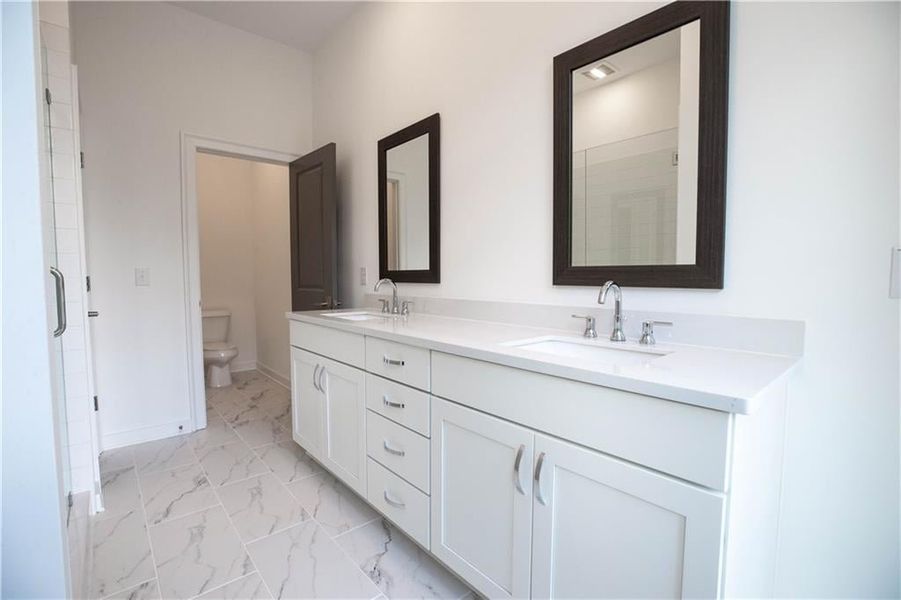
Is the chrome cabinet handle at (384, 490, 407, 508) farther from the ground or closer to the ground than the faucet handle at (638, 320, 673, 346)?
closer to the ground

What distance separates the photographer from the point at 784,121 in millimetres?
1115

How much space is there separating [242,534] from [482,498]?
1149mm

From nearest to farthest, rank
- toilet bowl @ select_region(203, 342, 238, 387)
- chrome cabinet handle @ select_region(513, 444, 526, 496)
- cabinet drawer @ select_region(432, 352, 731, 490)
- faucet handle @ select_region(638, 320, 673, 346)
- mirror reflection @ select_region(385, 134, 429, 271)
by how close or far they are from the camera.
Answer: cabinet drawer @ select_region(432, 352, 731, 490)
chrome cabinet handle @ select_region(513, 444, 526, 496)
faucet handle @ select_region(638, 320, 673, 346)
mirror reflection @ select_region(385, 134, 429, 271)
toilet bowl @ select_region(203, 342, 238, 387)

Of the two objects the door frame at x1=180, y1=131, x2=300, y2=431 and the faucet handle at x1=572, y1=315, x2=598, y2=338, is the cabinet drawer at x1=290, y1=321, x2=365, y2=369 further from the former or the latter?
the door frame at x1=180, y1=131, x2=300, y2=431

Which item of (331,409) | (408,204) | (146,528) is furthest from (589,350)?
(146,528)

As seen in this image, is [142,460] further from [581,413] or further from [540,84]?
[540,84]

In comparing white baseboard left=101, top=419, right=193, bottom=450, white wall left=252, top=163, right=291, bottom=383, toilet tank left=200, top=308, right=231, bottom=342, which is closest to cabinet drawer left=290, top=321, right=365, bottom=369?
white baseboard left=101, top=419, right=193, bottom=450

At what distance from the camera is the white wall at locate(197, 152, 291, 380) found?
412cm

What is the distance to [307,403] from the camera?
2.24 meters

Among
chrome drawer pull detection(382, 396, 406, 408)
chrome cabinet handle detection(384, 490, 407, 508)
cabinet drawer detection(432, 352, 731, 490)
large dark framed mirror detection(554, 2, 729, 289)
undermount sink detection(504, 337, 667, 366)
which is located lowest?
chrome cabinet handle detection(384, 490, 407, 508)

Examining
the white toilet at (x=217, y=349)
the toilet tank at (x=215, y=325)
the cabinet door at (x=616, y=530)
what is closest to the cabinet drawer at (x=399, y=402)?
the cabinet door at (x=616, y=530)

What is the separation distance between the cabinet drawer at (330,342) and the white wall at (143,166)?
3.83ft

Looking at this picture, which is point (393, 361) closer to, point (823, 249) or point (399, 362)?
point (399, 362)

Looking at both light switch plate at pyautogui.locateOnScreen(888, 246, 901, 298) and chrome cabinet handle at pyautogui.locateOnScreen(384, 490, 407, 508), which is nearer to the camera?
light switch plate at pyautogui.locateOnScreen(888, 246, 901, 298)
